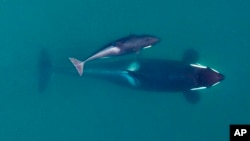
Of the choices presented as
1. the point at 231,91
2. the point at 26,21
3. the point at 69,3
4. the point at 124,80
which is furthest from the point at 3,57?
the point at 231,91

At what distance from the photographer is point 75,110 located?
578cm

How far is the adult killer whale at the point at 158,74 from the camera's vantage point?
556 centimetres

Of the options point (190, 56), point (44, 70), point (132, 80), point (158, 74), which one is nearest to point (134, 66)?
point (132, 80)

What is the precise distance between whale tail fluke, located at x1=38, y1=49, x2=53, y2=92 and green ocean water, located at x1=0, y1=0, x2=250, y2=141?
5 cm

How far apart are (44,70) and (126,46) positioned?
91 cm

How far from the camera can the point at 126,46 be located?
17.7 ft

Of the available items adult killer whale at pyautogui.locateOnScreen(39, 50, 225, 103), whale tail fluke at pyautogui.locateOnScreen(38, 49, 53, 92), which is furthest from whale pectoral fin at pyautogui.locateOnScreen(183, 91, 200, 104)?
whale tail fluke at pyautogui.locateOnScreen(38, 49, 53, 92)

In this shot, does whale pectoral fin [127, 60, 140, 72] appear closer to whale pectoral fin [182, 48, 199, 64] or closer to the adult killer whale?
the adult killer whale

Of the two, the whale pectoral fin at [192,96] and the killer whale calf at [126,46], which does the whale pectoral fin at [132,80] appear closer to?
the killer whale calf at [126,46]

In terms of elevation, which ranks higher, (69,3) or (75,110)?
(69,3)

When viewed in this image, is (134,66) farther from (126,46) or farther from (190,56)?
(190,56)

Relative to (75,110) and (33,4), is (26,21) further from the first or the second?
(75,110)

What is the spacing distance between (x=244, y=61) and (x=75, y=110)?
1649 mm

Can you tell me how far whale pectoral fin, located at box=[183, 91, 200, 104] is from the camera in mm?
5586
